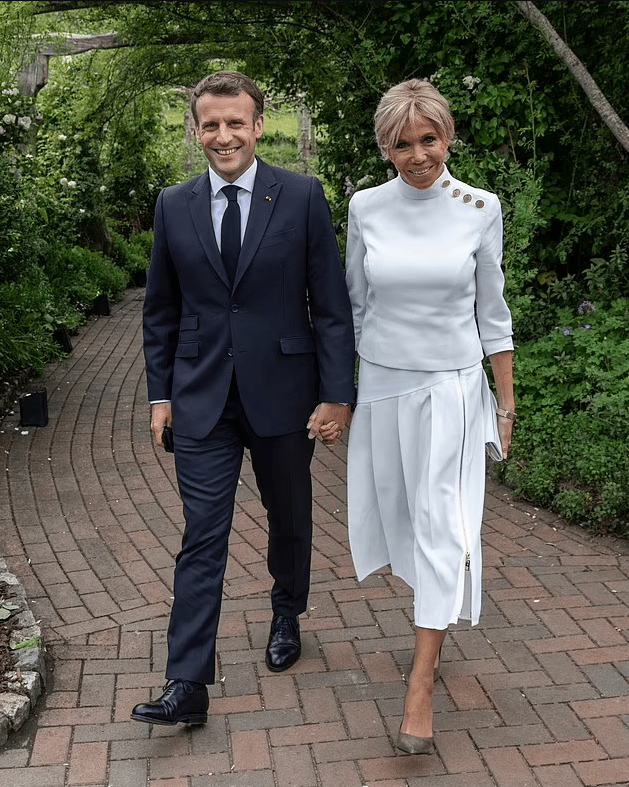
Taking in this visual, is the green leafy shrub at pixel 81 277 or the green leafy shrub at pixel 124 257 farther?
the green leafy shrub at pixel 124 257

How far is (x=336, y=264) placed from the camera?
3.51 m

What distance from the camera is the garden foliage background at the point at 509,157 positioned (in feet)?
19.9

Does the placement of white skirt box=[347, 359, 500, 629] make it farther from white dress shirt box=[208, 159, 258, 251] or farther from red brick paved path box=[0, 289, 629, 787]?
white dress shirt box=[208, 159, 258, 251]

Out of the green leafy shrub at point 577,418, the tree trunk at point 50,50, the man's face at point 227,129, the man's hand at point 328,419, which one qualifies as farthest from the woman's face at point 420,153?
the tree trunk at point 50,50

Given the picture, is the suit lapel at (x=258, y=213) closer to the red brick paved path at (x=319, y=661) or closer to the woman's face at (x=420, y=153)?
the woman's face at (x=420, y=153)

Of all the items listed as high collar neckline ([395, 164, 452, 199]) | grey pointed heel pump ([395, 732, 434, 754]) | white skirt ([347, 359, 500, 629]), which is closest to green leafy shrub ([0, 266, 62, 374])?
white skirt ([347, 359, 500, 629])

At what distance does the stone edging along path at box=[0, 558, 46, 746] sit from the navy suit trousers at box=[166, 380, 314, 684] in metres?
0.55

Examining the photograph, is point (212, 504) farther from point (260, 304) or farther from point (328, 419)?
point (260, 304)

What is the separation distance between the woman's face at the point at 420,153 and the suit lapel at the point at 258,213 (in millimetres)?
415

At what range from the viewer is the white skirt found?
332 cm

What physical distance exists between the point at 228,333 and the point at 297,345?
0.75ft

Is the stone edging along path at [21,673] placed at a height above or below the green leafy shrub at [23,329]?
below

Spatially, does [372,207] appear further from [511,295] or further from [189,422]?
[511,295]

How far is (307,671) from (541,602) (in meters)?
1.14
